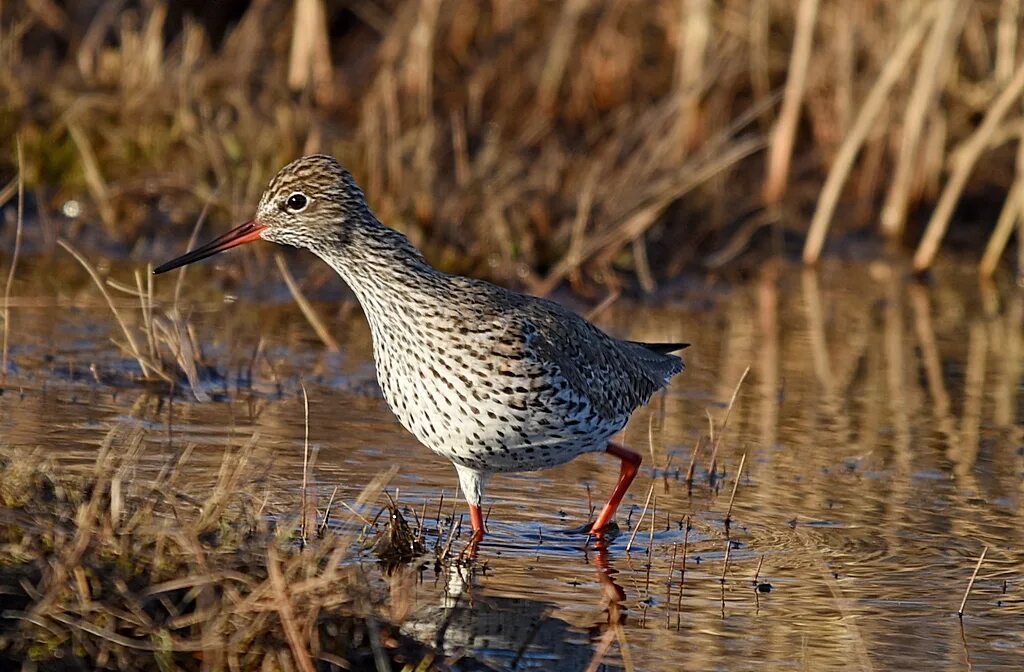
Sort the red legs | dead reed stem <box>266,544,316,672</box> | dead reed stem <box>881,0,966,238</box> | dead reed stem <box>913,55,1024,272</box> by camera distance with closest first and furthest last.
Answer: dead reed stem <box>266,544,316,672</box>
the red legs
dead reed stem <box>913,55,1024,272</box>
dead reed stem <box>881,0,966,238</box>

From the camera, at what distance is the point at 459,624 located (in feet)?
18.5

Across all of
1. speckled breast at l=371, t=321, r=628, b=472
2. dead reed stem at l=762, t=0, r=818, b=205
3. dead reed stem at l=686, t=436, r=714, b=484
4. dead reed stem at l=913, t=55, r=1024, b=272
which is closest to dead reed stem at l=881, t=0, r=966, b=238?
dead reed stem at l=913, t=55, r=1024, b=272

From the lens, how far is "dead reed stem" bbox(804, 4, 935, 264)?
42.7ft

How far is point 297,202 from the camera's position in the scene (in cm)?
688

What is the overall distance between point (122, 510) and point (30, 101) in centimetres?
822

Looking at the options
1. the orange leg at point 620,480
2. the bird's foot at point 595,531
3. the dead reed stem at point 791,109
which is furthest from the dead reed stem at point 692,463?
the dead reed stem at point 791,109

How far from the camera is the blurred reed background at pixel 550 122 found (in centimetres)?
1167

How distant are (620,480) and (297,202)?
1.96 meters

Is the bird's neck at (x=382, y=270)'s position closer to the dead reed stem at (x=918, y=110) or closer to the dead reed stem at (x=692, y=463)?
the dead reed stem at (x=692, y=463)

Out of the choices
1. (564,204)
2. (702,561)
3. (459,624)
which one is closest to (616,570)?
(702,561)

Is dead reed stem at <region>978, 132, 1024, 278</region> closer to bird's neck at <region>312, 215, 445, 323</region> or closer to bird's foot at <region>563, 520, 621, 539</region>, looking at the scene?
bird's foot at <region>563, 520, 621, 539</region>

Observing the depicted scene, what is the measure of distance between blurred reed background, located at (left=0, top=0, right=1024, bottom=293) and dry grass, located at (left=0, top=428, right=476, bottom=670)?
227 inches

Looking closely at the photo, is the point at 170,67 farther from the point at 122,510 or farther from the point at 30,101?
the point at 122,510

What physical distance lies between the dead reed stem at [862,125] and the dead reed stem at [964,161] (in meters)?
0.79
